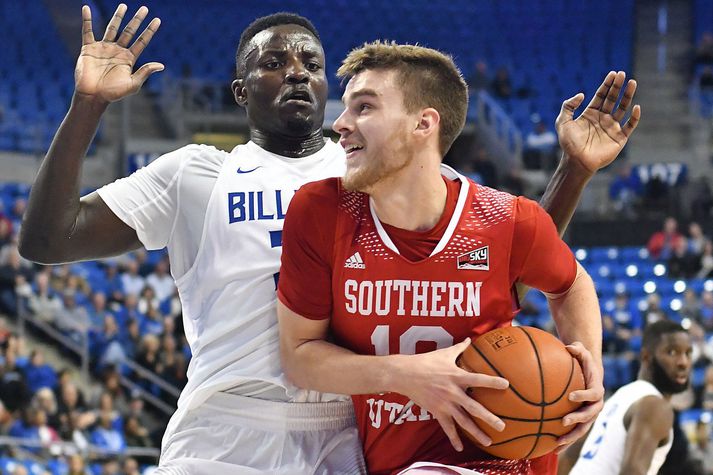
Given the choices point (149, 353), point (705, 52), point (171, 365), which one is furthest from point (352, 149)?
point (705, 52)

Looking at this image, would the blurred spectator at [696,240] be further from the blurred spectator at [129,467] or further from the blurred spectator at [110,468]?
the blurred spectator at [110,468]

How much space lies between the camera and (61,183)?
3.43 metres

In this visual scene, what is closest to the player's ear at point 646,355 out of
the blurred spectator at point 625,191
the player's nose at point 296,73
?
the player's nose at point 296,73

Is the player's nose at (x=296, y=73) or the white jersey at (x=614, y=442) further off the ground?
the player's nose at (x=296, y=73)

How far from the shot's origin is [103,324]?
11.8m

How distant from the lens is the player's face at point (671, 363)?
5.90m

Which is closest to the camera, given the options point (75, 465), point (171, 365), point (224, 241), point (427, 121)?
point (427, 121)

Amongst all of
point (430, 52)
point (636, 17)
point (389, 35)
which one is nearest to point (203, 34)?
point (389, 35)

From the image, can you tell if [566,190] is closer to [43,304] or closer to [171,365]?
[171,365]

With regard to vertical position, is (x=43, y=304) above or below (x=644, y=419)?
below

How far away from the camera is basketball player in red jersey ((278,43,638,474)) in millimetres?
3174

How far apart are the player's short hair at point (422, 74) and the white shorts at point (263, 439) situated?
98 cm

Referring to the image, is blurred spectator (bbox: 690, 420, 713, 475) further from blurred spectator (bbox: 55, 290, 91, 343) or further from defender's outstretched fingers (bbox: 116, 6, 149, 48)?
defender's outstretched fingers (bbox: 116, 6, 149, 48)

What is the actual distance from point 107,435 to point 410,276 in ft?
25.0
